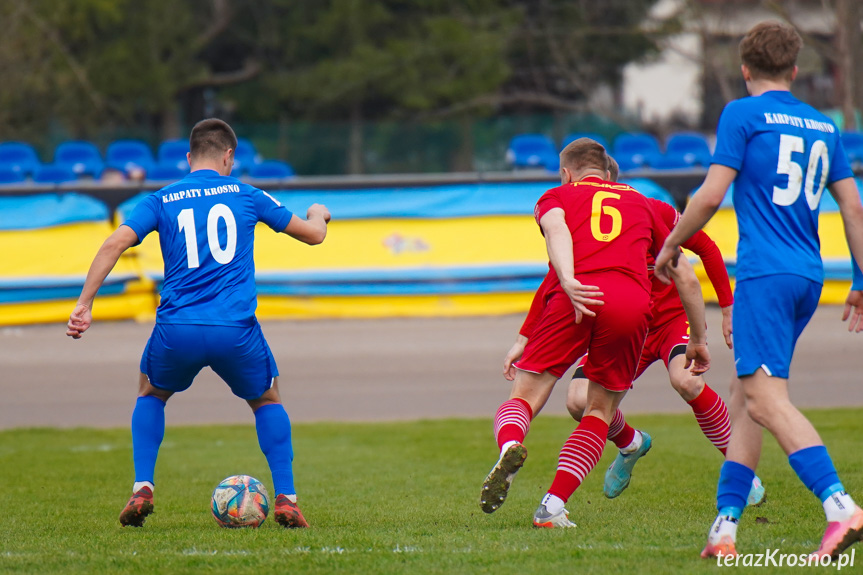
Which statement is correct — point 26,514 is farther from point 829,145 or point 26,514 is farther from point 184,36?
point 184,36

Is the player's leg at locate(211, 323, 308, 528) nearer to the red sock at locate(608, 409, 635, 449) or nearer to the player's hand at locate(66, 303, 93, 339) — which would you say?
the player's hand at locate(66, 303, 93, 339)

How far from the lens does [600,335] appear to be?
527 cm

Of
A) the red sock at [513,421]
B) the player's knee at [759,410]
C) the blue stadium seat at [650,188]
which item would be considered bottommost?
the red sock at [513,421]

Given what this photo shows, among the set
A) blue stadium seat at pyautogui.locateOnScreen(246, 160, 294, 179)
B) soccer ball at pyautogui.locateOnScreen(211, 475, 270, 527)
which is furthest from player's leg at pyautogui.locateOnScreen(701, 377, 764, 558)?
blue stadium seat at pyautogui.locateOnScreen(246, 160, 294, 179)

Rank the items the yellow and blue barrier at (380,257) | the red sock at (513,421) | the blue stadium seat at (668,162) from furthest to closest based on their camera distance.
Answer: the blue stadium seat at (668,162), the yellow and blue barrier at (380,257), the red sock at (513,421)

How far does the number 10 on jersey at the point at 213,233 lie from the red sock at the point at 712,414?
2.69 meters

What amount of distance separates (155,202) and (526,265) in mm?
9918

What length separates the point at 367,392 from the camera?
11.1m

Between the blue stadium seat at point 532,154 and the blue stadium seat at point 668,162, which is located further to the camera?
the blue stadium seat at point 532,154

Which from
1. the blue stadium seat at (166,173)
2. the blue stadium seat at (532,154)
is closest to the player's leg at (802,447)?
the blue stadium seat at (166,173)

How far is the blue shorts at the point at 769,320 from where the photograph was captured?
14.0ft

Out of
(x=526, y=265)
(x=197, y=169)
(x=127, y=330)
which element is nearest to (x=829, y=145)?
(x=197, y=169)

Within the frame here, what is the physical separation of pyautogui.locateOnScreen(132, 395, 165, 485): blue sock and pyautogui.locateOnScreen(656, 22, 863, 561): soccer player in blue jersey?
2703 mm

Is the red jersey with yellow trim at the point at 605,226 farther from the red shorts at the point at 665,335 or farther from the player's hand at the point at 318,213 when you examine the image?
the player's hand at the point at 318,213
